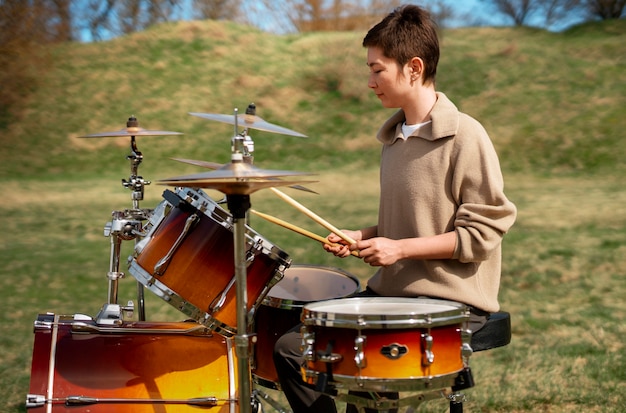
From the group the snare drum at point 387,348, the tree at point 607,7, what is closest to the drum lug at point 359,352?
the snare drum at point 387,348

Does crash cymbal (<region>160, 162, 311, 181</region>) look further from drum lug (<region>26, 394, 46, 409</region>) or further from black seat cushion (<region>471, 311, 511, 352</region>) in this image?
drum lug (<region>26, 394, 46, 409</region>)

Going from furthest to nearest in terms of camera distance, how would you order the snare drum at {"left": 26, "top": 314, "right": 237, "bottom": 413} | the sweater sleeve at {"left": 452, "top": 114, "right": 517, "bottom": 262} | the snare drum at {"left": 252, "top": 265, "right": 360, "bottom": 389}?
the snare drum at {"left": 252, "top": 265, "right": 360, "bottom": 389} → the snare drum at {"left": 26, "top": 314, "right": 237, "bottom": 413} → the sweater sleeve at {"left": 452, "top": 114, "right": 517, "bottom": 262}

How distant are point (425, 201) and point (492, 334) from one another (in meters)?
0.49

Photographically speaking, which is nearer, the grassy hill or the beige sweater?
the beige sweater

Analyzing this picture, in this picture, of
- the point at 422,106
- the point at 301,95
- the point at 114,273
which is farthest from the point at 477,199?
the point at 301,95

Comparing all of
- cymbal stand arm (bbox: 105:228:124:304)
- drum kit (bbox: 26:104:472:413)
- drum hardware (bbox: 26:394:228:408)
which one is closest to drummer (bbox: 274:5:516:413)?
drum kit (bbox: 26:104:472:413)

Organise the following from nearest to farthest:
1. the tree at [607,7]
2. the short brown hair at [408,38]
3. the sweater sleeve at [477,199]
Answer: the sweater sleeve at [477,199] → the short brown hair at [408,38] → the tree at [607,7]

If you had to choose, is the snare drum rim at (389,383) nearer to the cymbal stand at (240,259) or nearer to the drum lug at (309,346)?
the drum lug at (309,346)

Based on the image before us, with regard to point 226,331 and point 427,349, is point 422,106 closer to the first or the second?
point 427,349

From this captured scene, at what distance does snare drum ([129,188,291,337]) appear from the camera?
8.63 ft

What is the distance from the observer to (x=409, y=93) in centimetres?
260

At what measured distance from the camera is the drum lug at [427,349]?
81.0 inches

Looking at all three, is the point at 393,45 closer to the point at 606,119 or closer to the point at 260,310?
the point at 260,310

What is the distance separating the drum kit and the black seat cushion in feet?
0.79
